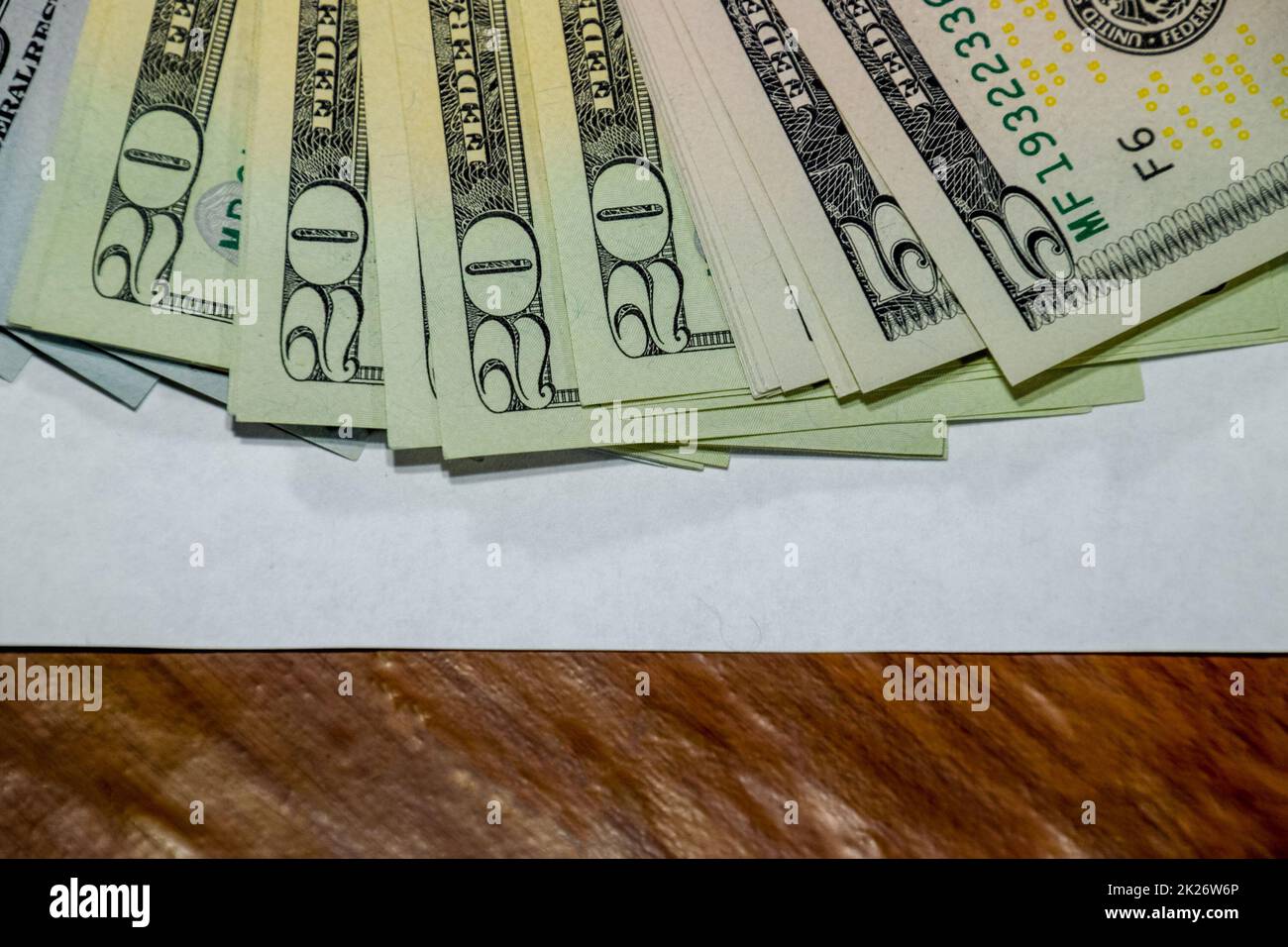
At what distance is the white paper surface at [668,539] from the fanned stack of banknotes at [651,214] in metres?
0.03

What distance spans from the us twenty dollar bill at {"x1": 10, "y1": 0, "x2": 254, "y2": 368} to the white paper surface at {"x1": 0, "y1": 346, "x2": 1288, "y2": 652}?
0.06 metres

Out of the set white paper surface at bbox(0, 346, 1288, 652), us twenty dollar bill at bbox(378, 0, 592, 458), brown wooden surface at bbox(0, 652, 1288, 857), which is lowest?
brown wooden surface at bbox(0, 652, 1288, 857)

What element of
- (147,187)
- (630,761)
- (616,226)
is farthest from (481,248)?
(630,761)

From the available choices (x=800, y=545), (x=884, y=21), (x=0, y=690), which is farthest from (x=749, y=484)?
(x=0, y=690)

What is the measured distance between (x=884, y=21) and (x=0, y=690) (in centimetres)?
74

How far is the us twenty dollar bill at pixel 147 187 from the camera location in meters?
0.75

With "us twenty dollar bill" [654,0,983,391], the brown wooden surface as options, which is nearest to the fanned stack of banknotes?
"us twenty dollar bill" [654,0,983,391]

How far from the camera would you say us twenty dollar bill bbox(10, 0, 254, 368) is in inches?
29.6

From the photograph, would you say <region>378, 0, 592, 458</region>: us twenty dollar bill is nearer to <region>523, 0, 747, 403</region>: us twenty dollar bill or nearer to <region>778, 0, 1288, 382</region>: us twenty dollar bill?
<region>523, 0, 747, 403</region>: us twenty dollar bill

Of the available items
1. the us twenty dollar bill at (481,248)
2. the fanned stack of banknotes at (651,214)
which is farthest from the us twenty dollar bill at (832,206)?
the us twenty dollar bill at (481,248)

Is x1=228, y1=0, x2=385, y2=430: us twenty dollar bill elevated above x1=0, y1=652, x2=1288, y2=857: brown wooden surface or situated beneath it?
elevated above

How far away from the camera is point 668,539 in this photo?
77 cm

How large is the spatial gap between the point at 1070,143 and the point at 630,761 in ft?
1.65

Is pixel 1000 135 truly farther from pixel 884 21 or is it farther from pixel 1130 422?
A: pixel 1130 422
